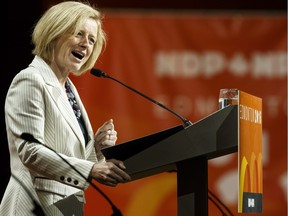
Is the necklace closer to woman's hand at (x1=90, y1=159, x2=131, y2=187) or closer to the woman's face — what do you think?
the woman's face

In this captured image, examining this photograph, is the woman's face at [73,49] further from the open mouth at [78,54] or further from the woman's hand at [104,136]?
the woman's hand at [104,136]

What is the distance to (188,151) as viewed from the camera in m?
2.04

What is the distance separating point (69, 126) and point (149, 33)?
7.32 feet

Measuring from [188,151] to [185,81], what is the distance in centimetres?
236

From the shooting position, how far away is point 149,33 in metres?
4.41

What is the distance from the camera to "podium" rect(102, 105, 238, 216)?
6.67ft

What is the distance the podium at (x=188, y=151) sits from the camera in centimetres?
203

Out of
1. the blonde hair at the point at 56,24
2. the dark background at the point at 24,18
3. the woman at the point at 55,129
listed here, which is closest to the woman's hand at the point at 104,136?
the woman at the point at 55,129

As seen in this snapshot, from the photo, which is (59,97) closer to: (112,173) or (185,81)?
(112,173)

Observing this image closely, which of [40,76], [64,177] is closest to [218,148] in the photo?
[64,177]

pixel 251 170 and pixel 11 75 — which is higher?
pixel 11 75

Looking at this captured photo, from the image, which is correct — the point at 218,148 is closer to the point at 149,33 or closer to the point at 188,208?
the point at 188,208

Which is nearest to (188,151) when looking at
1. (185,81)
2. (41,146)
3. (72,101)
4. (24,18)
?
(41,146)

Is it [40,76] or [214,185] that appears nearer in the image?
[40,76]
